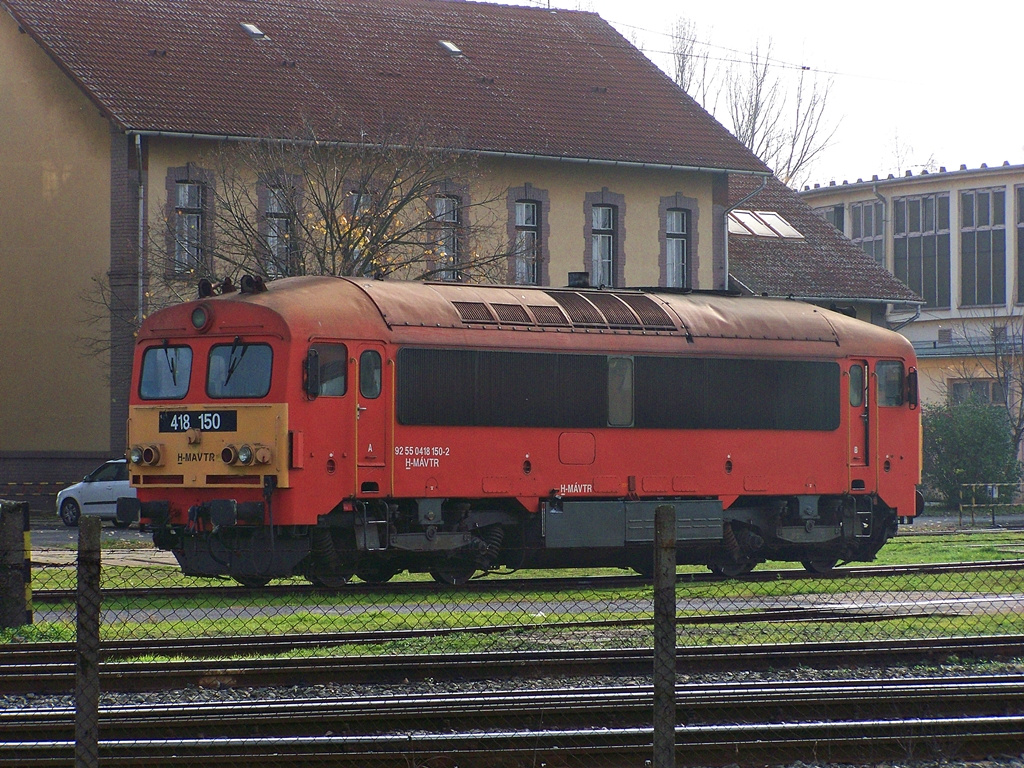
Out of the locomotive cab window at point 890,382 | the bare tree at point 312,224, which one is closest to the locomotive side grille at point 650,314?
the locomotive cab window at point 890,382

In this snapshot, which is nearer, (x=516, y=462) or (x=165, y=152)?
(x=516, y=462)

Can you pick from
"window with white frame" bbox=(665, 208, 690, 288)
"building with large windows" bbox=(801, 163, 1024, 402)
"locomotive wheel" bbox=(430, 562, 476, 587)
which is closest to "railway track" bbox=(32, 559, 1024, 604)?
"locomotive wheel" bbox=(430, 562, 476, 587)

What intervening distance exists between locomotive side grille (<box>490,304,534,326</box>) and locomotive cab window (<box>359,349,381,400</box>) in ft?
6.07

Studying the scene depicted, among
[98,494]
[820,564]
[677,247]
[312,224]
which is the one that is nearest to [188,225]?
[312,224]

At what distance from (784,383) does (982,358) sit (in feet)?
101

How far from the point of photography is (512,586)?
17797 mm

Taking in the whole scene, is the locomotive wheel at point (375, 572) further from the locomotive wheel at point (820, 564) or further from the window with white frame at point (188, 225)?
the window with white frame at point (188, 225)

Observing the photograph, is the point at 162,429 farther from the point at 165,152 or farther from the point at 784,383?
the point at 165,152

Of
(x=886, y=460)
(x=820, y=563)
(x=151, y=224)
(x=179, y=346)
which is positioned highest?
(x=151, y=224)

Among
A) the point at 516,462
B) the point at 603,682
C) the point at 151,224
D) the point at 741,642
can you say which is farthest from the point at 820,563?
the point at 151,224

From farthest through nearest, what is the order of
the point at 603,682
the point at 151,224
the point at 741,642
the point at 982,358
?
1. the point at 982,358
2. the point at 151,224
3. the point at 741,642
4. the point at 603,682

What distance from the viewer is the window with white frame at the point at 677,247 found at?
1545 inches

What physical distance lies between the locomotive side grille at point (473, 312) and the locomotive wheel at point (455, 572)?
280 cm

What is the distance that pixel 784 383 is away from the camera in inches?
796
